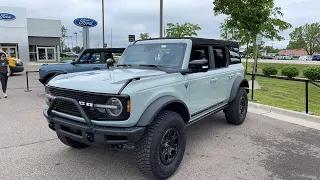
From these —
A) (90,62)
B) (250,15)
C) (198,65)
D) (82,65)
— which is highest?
(250,15)

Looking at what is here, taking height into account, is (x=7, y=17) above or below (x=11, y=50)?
above

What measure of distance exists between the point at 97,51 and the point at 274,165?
23.2 ft

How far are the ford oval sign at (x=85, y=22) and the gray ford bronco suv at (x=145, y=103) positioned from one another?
23.6 metres

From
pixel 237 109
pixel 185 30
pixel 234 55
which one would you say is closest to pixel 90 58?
pixel 234 55

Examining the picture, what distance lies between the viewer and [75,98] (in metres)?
3.15

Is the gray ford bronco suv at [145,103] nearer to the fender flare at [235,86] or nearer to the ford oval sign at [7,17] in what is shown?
the fender flare at [235,86]

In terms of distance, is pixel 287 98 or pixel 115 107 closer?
pixel 115 107

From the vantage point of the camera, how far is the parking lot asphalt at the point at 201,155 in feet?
11.5

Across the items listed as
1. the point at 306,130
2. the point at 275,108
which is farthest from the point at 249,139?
the point at 275,108

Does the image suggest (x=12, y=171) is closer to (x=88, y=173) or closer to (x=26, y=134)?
(x=88, y=173)

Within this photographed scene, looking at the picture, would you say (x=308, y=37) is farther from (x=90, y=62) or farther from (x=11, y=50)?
(x=90, y=62)

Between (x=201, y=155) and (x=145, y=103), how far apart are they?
1635 mm

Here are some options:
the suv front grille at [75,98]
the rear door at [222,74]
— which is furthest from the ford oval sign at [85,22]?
the suv front grille at [75,98]

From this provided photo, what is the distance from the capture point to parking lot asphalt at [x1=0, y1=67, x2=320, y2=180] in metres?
3.51
